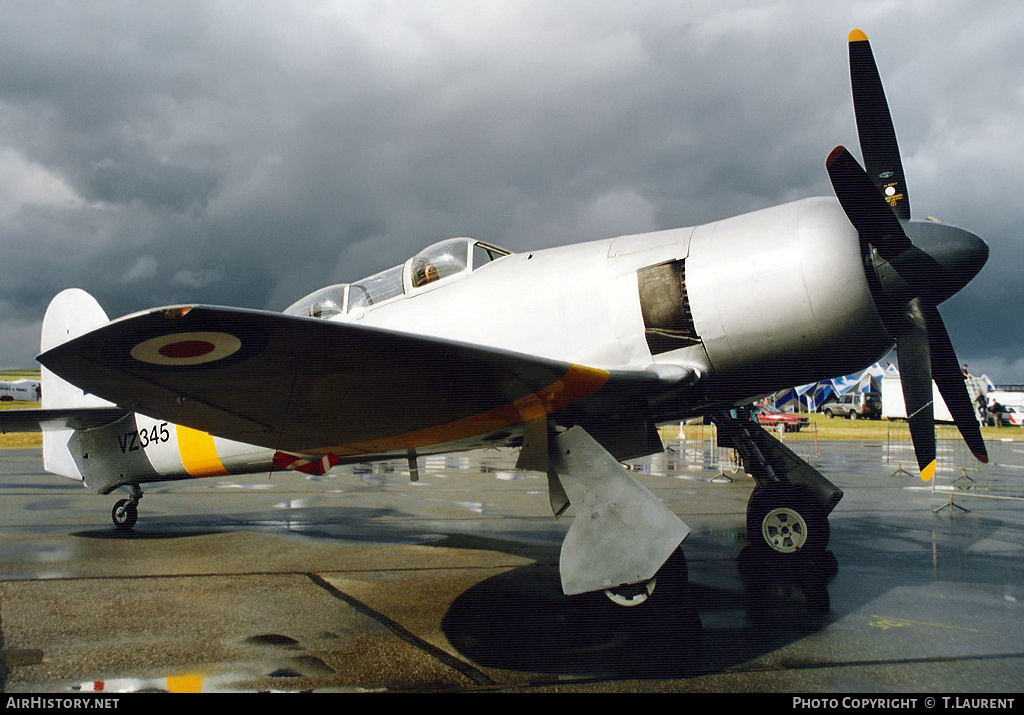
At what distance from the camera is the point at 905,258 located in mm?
4273

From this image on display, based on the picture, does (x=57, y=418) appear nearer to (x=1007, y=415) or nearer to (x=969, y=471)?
(x=969, y=471)

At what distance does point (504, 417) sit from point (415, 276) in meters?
1.95

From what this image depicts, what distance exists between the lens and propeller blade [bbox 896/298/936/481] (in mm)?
4598

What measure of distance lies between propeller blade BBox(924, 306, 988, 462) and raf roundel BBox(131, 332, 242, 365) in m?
4.77

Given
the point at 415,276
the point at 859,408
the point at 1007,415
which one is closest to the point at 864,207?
the point at 415,276

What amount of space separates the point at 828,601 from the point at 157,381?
181 inches

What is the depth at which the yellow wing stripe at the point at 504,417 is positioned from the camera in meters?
3.86

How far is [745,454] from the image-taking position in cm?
618

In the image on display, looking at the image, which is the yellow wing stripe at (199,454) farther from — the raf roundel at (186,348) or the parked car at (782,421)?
the parked car at (782,421)

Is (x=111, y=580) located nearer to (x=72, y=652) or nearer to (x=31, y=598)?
(x=31, y=598)

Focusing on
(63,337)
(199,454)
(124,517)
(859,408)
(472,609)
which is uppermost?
(63,337)

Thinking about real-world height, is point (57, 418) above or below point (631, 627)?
above

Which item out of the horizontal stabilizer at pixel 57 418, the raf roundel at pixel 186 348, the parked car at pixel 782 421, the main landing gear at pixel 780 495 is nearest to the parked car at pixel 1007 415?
the parked car at pixel 782 421

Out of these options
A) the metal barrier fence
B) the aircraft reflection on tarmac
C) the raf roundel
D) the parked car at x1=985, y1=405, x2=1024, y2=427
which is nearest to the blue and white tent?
the parked car at x1=985, y1=405, x2=1024, y2=427
